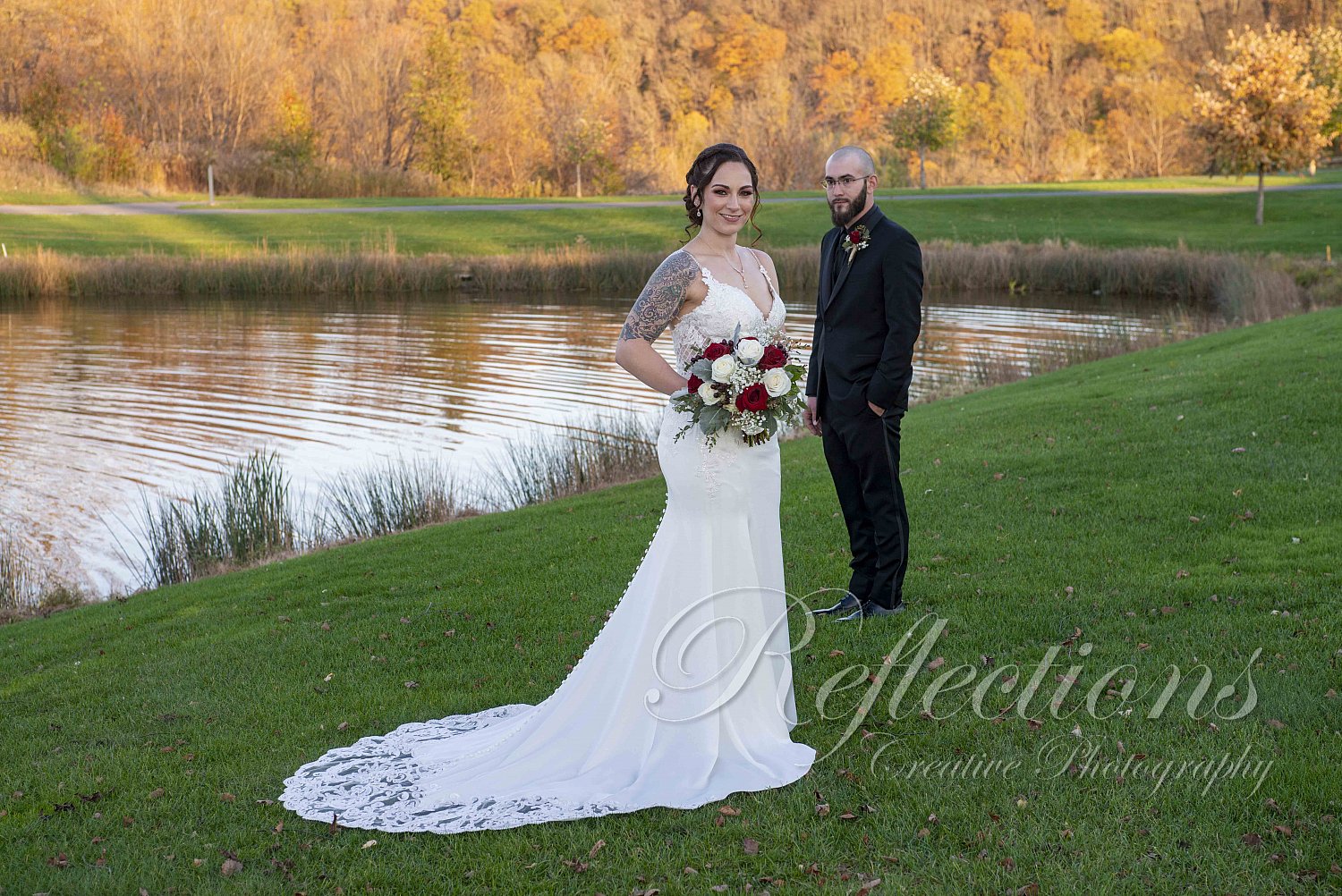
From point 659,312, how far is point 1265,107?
37780 millimetres

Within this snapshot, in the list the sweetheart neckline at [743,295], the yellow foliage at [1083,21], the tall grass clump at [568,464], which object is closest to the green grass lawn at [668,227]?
the tall grass clump at [568,464]

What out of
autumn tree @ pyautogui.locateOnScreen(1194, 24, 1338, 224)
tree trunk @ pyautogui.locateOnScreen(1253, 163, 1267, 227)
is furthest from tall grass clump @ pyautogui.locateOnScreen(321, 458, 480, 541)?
tree trunk @ pyautogui.locateOnScreen(1253, 163, 1267, 227)

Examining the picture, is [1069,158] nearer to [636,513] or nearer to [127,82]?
[127,82]

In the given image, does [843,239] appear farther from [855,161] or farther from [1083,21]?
[1083,21]

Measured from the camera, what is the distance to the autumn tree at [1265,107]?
36531 millimetres

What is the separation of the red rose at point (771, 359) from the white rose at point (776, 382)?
4cm

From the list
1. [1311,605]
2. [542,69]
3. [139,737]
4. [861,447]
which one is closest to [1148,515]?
[1311,605]

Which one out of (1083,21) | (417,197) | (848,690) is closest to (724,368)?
(848,690)

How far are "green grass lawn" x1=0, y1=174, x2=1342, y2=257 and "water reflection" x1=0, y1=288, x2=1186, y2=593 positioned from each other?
522cm

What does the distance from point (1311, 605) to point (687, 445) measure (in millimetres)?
3661

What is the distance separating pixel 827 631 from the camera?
693 centimetres

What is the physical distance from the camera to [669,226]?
1591 inches

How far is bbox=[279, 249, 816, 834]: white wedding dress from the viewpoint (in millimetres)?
5117

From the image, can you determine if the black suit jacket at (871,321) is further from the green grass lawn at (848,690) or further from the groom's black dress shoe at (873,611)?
the green grass lawn at (848,690)
